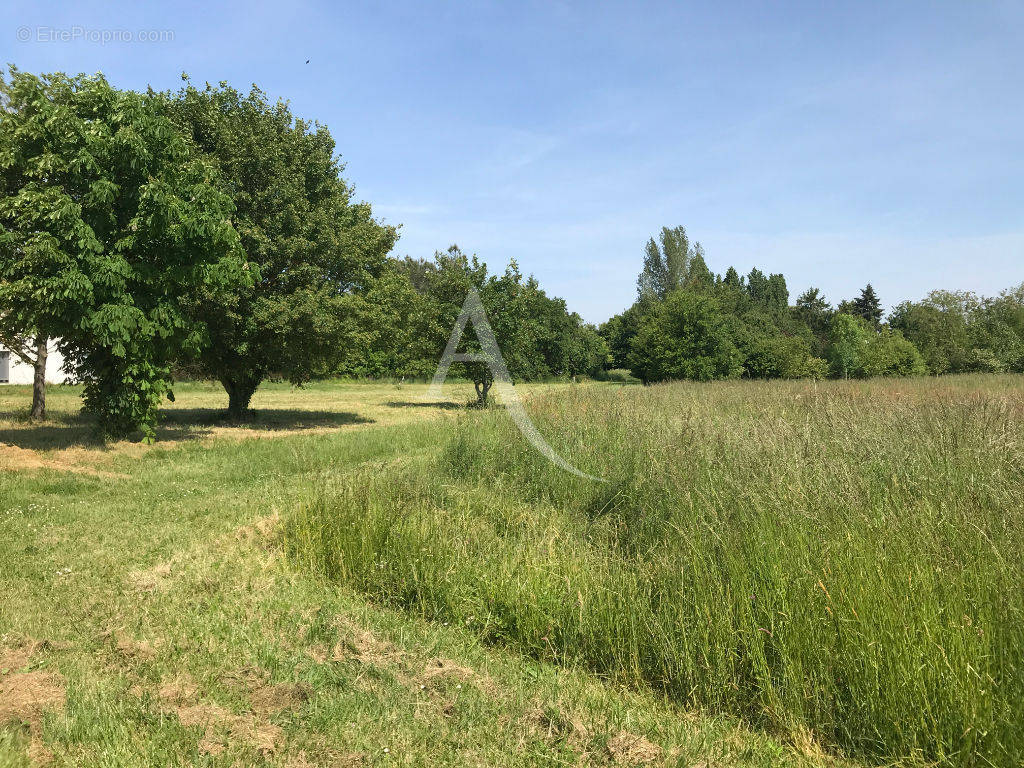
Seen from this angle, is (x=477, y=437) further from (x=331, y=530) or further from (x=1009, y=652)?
(x=1009, y=652)

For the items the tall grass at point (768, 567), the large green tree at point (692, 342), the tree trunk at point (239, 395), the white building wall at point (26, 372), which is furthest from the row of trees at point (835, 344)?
the white building wall at point (26, 372)

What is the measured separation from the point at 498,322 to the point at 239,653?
936 inches

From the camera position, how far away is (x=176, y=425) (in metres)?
18.2

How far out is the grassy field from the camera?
3.14 meters

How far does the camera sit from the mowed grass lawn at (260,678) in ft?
10.1

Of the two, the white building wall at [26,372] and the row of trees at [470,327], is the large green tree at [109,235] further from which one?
the white building wall at [26,372]

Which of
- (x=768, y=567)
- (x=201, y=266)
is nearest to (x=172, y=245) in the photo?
(x=201, y=266)

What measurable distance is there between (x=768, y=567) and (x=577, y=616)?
1.37 metres

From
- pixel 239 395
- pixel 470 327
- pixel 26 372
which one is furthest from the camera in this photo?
pixel 26 372

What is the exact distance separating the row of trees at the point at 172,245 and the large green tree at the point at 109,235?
36 millimetres

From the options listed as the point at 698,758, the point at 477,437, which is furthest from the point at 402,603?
the point at 477,437

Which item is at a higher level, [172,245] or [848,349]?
[172,245]

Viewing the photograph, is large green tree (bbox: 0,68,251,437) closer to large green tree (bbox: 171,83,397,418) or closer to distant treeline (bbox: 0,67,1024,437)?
distant treeline (bbox: 0,67,1024,437)

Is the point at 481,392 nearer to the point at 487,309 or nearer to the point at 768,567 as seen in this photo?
the point at 487,309
